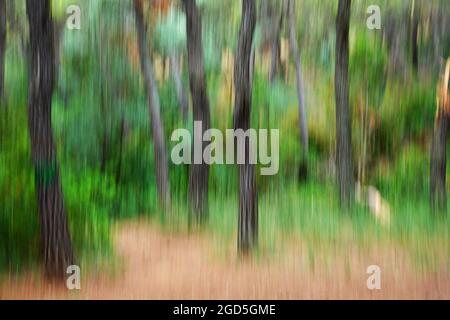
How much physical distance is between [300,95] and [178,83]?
1.50m

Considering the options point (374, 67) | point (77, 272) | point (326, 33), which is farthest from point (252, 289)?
point (326, 33)

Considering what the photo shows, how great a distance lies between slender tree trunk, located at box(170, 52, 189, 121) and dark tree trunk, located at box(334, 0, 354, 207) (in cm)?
161

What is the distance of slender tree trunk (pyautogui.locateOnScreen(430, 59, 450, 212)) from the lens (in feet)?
16.4

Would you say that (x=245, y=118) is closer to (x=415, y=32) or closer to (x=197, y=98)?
(x=197, y=98)

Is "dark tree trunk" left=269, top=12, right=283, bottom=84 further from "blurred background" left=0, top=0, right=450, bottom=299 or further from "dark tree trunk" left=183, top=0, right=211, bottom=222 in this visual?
"dark tree trunk" left=183, top=0, right=211, bottom=222

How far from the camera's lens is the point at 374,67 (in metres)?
6.11

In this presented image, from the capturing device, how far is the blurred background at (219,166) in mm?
4562

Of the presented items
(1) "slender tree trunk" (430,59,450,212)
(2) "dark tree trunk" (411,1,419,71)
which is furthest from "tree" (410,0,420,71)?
(1) "slender tree trunk" (430,59,450,212)

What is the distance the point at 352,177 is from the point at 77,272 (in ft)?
8.33

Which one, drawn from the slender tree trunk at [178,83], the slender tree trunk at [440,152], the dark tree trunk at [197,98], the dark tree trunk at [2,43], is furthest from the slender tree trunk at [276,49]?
the dark tree trunk at [2,43]

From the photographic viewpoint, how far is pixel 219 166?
17.8ft

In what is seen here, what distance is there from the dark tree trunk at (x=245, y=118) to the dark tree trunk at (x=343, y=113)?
833 millimetres

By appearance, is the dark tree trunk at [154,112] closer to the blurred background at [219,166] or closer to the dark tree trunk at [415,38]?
the blurred background at [219,166]
